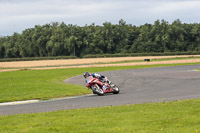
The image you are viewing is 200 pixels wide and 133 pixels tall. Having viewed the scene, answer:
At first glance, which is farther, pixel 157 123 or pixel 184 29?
pixel 184 29

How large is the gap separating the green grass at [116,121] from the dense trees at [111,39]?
341 ft

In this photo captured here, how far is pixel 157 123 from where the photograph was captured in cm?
1025

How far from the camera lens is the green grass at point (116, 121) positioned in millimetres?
9564

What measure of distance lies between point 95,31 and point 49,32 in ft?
61.8

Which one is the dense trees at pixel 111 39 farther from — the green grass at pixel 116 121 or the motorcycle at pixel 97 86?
the green grass at pixel 116 121

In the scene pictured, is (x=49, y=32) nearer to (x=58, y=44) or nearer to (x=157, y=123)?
(x=58, y=44)

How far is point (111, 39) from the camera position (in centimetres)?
12738

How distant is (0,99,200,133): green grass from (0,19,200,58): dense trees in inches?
4093

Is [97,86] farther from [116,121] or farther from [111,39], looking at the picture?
[111,39]

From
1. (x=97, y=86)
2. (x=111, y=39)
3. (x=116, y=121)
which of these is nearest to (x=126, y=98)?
(x=97, y=86)

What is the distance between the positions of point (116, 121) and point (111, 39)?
117 m

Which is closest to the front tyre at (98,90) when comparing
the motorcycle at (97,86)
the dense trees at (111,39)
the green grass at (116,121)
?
the motorcycle at (97,86)

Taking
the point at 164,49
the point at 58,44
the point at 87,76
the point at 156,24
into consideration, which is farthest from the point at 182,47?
the point at 87,76

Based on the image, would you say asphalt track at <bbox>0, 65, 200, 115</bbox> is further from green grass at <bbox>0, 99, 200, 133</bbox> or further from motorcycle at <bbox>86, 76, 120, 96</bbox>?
green grass at <bbox>0, 99, 200, 133</bbox>
